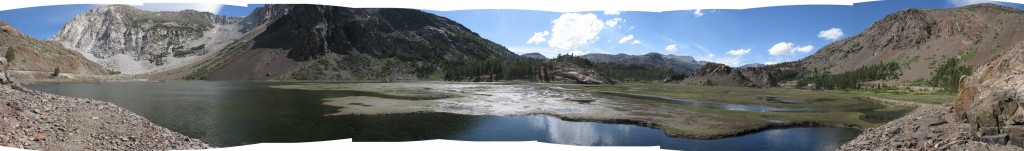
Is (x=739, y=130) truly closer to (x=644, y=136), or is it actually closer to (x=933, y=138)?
(x=644, y=136)

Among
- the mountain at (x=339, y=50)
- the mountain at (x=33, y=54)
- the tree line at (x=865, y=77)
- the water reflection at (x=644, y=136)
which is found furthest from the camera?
the mountain at (x=339, y=50)

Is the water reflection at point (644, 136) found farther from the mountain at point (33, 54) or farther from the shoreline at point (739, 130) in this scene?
the mountain at point (33, 54)

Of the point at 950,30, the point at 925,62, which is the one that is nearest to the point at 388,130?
the point at 950,30

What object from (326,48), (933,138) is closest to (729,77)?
(933,138)

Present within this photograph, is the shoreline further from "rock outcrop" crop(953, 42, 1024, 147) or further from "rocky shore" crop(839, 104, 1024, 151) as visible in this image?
"rock outcrop" crop(953, 42, 1024, 147)

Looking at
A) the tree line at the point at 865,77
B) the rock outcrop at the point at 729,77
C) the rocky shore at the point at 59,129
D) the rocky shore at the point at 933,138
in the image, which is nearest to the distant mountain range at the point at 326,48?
the rock outcrop at the point at 729,77

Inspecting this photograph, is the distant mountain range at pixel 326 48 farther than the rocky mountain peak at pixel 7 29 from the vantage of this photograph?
Yes
